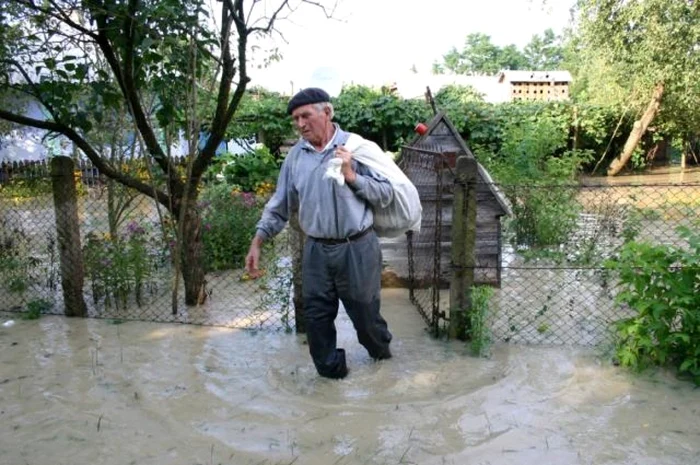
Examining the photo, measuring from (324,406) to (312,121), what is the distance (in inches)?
66.9

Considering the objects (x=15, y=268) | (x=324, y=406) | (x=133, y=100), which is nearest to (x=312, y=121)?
(x=324, y=406)

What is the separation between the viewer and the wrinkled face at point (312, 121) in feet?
11.5

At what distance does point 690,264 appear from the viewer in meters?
3.58

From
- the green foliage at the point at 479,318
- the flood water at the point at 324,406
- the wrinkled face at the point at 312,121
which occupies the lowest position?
the flood water at the point at 324,406

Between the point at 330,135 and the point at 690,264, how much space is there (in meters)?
2.30

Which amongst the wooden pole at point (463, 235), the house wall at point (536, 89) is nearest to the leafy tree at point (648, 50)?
the house wall at point (536, 89)

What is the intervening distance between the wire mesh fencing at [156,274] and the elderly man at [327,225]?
3.81ft

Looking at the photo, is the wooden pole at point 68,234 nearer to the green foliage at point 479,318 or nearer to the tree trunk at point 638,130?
the green foliage at point 479,318

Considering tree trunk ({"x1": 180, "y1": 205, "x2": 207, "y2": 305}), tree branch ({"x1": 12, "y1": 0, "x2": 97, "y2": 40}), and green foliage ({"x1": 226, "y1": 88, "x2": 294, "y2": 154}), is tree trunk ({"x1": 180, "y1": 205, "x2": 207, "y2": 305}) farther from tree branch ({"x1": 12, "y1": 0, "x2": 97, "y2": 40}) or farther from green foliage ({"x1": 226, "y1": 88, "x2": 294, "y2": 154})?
green foliage ({"x1": 226, "y1": 88, "x2": 294, "y2": 154})

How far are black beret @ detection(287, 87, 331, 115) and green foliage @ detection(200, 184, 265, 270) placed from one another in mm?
3462

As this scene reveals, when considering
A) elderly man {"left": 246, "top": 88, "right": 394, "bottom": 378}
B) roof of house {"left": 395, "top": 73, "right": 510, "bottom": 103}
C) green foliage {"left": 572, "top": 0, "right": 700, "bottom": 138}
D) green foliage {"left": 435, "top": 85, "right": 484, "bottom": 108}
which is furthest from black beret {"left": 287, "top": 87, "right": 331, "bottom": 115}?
roof of house {"left": 395, "top": 73, "right": 510, "bottom": 103}

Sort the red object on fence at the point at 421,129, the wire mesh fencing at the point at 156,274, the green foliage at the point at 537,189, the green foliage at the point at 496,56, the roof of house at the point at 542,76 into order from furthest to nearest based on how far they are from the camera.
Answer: the green foliage at the point at 496,56
the roof of house at the point at 542,76
the green foliage at the point at 537,189
the red object on fence at the point at 421,129
the wire mesh fencing at the point at 156,274

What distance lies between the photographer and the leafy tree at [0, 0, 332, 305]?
4.58 m

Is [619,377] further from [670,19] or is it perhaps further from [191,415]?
[670,19]
